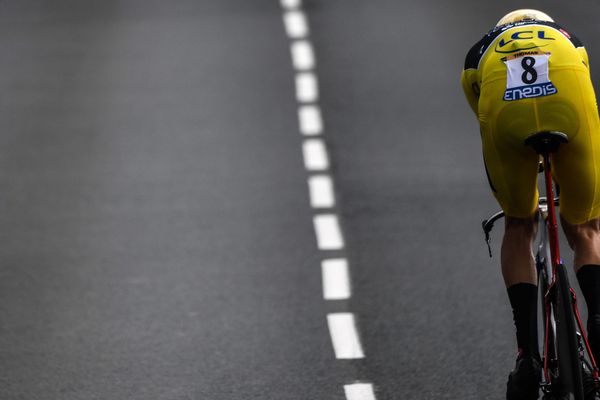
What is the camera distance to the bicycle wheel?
553 cm

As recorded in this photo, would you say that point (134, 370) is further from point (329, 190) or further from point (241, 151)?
point (241, 151)

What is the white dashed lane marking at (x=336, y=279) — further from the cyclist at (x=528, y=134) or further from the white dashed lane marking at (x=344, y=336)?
the cyclist at (x=528, y=134)

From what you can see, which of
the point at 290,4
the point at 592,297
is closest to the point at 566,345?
the point at 592,297

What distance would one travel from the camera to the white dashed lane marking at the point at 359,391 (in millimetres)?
7230

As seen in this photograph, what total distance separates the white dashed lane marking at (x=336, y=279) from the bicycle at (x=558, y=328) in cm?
303

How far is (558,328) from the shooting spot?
567 cm

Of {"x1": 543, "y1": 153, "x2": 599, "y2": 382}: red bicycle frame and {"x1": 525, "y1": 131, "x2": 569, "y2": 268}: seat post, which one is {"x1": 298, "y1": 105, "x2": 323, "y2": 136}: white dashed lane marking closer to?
{"x1": 543, "y1": 153, "x2": 599, "y2": 382}: red bicycle frame

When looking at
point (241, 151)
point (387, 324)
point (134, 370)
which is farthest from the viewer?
point (241, 151)

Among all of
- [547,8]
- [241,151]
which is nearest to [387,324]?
[241,151]

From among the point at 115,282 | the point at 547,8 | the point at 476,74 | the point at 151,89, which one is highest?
the point at 547,8

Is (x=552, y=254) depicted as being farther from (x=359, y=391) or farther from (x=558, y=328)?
(x=359, y=391)

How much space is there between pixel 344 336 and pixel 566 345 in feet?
9.29

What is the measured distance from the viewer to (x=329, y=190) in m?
11.7

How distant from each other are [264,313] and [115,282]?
1.34 m
